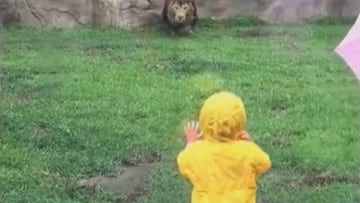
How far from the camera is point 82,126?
6809mm

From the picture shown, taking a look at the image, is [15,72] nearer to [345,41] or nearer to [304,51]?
[304,51]

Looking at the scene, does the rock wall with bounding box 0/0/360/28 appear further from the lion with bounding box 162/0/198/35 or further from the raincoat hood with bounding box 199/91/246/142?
the raincoat hood with bounding box 199/91/246/142

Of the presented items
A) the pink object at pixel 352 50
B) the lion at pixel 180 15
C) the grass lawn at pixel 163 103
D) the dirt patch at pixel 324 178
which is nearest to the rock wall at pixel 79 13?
the grass lawn at pixel 163 103

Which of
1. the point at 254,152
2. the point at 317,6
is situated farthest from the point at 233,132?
the point at 317,6

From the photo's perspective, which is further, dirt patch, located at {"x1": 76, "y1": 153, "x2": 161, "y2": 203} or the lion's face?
the lion's face

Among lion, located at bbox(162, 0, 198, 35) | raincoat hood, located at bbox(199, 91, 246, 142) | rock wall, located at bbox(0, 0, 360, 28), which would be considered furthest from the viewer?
rock wall, located at bbox(0, 0, 360, 28)

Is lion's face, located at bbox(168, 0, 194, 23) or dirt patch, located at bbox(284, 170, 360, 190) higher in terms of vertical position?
dirt patch, located at bbox(284, 170, 360, 190)

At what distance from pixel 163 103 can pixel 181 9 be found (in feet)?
9.37

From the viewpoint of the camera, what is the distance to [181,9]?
1024cm

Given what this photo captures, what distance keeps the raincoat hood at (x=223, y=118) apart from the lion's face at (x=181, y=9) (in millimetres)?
6271

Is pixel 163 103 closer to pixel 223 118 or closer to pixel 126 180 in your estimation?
pixel 126 180

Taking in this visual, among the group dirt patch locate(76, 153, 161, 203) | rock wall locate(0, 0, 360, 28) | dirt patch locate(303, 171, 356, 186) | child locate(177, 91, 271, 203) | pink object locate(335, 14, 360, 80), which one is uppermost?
pink object locate(335, 14, 360, 80)

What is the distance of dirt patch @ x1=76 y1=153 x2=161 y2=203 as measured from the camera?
5699 millimetres

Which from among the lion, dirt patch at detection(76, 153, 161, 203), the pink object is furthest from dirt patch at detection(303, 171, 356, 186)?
the lion
